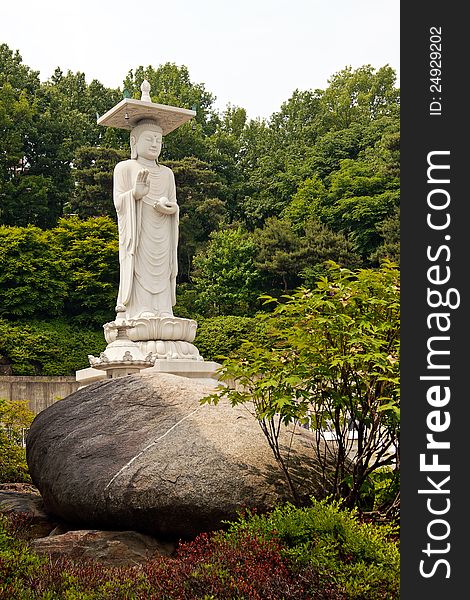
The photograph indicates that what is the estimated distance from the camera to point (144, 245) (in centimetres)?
1446

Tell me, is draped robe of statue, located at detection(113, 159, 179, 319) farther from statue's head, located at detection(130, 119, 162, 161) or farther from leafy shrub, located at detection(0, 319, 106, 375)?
leafy shrub, located at detection(0, 319, 106, 375)

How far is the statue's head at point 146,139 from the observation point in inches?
569

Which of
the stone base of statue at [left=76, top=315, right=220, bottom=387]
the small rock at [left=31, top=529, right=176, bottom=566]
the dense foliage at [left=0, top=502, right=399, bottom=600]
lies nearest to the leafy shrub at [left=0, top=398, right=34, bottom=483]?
the stone base of statue at [left=76, top=315, right=220, bottom=387]

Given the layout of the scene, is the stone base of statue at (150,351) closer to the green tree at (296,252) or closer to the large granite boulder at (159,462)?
the large granite boulder at (159,462)

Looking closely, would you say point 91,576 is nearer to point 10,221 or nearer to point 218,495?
point 218,495

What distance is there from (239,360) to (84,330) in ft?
73.2

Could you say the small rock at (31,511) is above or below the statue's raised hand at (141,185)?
below

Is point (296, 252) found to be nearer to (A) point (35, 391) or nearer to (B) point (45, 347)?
(B) point (45, 347)

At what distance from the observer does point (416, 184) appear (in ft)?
12.8

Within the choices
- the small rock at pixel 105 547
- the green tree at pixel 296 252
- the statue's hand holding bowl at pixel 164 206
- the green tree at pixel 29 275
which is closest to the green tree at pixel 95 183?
the green tree at pixel 29 275

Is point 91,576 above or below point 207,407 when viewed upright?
below

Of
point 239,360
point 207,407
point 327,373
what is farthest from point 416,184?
point 207,407

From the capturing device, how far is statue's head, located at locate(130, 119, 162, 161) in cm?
1446

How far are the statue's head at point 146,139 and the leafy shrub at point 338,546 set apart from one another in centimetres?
927
